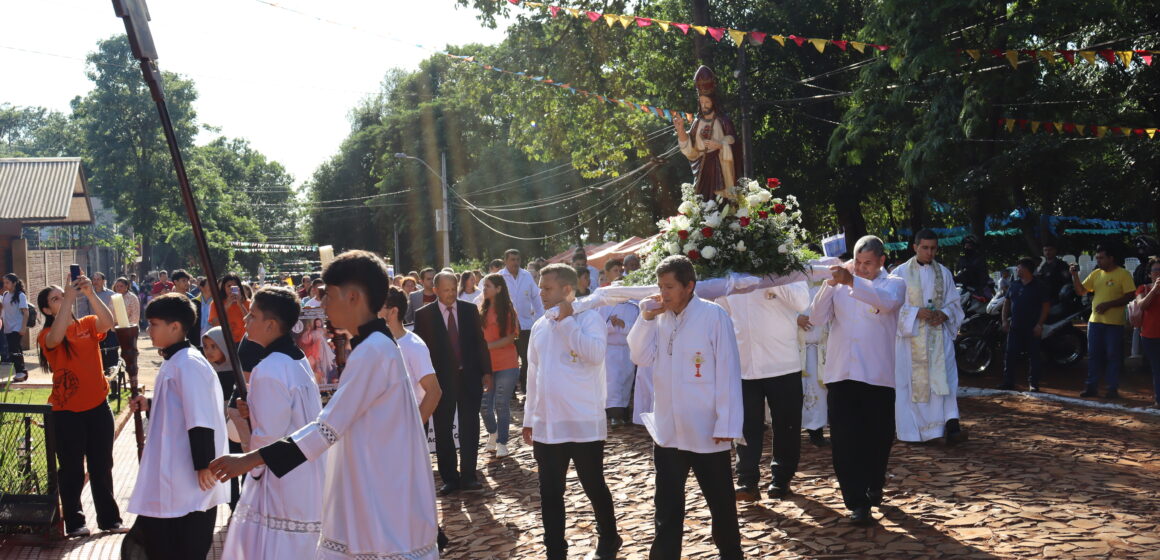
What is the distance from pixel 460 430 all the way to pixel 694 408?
3942 mm

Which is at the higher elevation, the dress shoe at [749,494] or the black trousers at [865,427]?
the black trousers at [865,427]

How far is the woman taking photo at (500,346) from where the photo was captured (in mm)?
10711

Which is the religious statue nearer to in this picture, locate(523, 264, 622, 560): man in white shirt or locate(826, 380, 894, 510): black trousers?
locate(826, 380, 894, 510): black trousers

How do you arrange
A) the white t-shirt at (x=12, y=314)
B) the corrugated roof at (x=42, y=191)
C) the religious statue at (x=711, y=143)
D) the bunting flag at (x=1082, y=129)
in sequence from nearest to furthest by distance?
1. the religious statue at (x=711, y=143)
2. the bunting flag at (x=1082, y=129)
3. the white t-shirt at (x=12, y=314)
4. the corrugated roof at (x=42, y=191)

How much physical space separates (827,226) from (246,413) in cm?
3054

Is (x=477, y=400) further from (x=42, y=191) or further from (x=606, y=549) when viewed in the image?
(x=42, y=191)

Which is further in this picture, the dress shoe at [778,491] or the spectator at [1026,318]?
the spectator at [1026,318]

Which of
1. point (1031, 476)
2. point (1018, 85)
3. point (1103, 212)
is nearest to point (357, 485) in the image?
point (1031, 476)

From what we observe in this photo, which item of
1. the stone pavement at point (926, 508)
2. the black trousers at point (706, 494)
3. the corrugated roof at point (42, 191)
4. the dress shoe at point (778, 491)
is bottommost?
the stone pavement at point (926, 508)

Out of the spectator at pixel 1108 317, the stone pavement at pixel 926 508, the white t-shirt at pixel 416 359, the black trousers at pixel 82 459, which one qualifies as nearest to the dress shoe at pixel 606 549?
the stone pavement at pixel 926 508

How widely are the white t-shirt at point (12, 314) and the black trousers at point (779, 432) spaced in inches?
737

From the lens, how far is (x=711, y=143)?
887cm

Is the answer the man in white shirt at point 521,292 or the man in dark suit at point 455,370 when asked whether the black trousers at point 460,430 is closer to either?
the man in dark suit at point 455,370

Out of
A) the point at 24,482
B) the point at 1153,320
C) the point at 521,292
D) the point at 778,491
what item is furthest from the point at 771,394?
the point at 1153,320
